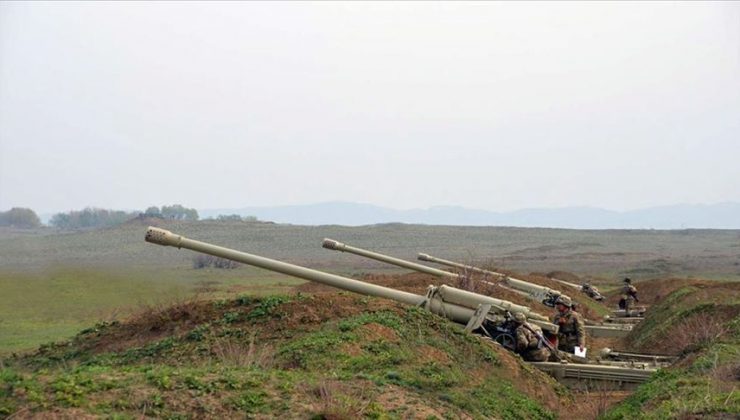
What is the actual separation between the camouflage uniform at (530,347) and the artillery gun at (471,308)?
0.62 ft

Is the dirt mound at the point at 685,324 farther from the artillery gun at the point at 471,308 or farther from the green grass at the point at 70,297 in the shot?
the green grass at the point at 70,297

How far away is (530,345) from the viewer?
1589 cm

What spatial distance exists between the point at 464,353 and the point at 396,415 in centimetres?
546

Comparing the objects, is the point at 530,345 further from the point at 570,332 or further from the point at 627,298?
the point at 627,298

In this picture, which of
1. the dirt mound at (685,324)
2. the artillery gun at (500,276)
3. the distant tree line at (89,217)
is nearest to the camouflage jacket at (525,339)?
the dirt mound at (685,324)

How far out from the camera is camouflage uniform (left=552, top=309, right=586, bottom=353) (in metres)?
17.6

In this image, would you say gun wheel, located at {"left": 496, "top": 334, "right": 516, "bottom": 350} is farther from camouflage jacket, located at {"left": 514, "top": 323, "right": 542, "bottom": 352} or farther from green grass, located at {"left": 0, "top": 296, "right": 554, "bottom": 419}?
green grass, located at {"left": 0, "top": 296, "right": 554, "bottom": 419}

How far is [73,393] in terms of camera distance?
→ 25.6ft

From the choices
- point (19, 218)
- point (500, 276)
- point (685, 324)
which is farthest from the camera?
point (19, 218)

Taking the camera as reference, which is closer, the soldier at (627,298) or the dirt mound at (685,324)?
the dirt mound at (685,324)

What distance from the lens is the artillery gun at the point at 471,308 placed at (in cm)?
1505

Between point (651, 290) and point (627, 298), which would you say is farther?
point (651, 290)

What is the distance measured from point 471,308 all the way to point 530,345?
1567 millimetres

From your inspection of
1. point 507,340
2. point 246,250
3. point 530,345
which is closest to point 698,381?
point 530,345
